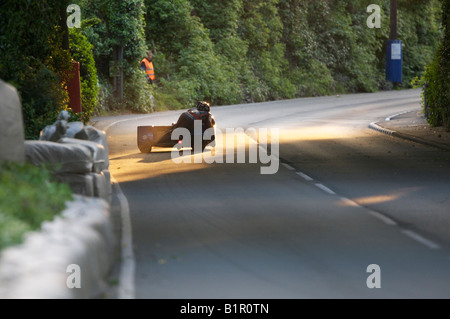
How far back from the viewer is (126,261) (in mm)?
9820

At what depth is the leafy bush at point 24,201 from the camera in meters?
7.12

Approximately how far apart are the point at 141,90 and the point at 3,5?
22.2 m

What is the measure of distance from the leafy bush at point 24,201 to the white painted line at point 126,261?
3.04 feet

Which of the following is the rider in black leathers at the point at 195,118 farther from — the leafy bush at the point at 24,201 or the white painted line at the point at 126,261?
the leafy bush at the point at 24,201

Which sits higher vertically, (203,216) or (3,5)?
(3,5)

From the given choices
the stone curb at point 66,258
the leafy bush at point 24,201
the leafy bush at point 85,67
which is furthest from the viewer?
the leafy bush at point 85,67

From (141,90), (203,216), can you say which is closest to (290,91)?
(141,90)

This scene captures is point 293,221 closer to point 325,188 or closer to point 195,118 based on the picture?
point 325,188

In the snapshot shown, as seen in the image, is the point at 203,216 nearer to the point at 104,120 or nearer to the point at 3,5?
the point at 3,5

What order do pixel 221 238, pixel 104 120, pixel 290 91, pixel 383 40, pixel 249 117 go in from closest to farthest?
pixel 221 238 < pixel 104 120 < pixel 249 117 < pixel 290 91 < pixel 383 40

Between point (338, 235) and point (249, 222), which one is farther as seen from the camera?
point (249, 222)

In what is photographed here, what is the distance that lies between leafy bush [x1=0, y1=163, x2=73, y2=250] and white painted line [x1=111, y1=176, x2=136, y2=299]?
3.04ft

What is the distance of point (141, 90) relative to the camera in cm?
3962

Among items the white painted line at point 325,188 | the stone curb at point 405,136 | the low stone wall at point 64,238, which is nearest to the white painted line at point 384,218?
the white painted line at point 325,188
